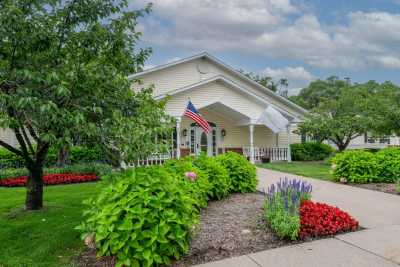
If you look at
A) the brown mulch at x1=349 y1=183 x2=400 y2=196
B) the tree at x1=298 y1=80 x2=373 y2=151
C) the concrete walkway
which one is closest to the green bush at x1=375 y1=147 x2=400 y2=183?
the brown mulch at x1=349 y1=183 x2=400 y2=196

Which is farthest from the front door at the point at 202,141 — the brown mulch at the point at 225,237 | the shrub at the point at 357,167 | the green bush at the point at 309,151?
the brown mulch at the point at 225,237

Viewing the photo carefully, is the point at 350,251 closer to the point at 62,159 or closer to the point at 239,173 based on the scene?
the point at 239,173

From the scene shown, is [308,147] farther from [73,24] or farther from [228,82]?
[73,24]

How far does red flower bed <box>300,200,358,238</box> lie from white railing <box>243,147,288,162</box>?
46.4 feet

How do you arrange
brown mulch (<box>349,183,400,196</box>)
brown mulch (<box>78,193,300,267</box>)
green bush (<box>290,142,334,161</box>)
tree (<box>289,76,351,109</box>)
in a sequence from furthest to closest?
tree (<box>289,76,351,109</box>) < green bush (<box>290,142,334,161</box>) < brown mulch (<box>349,183,400,196</box>) < brown mulch (<box>78,193,300,267</box>)

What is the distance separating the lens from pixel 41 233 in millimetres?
5023

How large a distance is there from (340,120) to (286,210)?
13909mm

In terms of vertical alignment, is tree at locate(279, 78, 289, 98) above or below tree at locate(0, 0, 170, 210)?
above

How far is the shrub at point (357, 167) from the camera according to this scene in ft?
31.7

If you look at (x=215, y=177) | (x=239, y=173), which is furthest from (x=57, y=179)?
(x=239, y=173)

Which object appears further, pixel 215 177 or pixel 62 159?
pixel 62 159

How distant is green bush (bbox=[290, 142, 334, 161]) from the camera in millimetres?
19844

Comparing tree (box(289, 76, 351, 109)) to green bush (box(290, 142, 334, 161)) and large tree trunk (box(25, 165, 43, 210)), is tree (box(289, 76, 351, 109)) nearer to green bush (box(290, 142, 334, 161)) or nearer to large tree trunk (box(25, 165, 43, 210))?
green bush (box(290, 142, 334, 161))

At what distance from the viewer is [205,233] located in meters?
4.68
